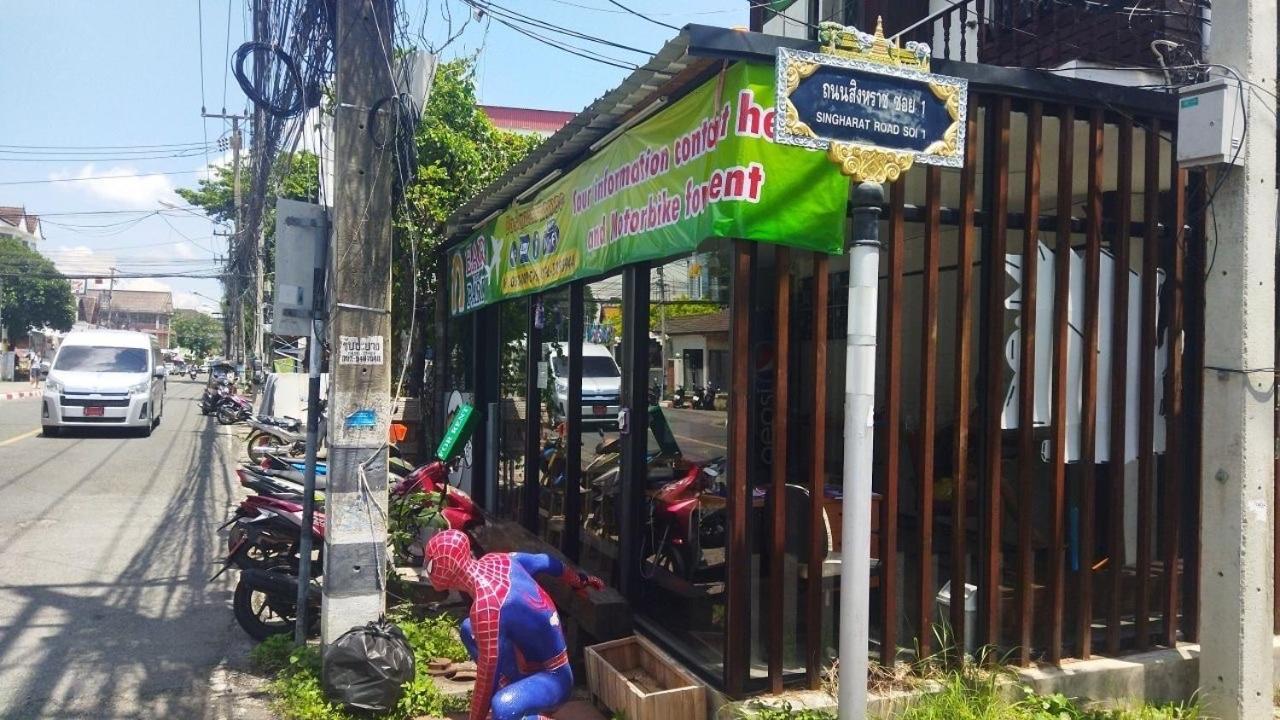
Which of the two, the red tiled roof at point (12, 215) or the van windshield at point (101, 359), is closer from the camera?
the van windshield at point (101, 359)

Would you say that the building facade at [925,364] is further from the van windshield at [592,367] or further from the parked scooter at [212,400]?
the parked scooter at [212,400]

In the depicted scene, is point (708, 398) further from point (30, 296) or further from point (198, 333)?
point (198, 333)

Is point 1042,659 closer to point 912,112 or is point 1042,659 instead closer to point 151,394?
point 912,112

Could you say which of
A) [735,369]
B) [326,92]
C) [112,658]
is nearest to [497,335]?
[326,92]

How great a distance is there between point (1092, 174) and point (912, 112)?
237 centimetres

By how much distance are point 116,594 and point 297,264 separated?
145 inches

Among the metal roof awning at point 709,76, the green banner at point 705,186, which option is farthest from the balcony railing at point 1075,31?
the green banner at point 705,186

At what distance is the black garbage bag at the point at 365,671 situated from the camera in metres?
4.77

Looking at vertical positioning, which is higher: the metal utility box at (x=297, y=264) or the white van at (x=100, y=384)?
the metal utility box at (x=297, y=264)

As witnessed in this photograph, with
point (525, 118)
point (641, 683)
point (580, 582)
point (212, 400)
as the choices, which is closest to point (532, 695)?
point (641, 683)

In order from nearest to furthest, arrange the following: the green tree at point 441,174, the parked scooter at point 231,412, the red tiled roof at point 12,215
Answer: the green tree at point 441,174
the parked scooter at point 231,412
the red tiled roof at point 12,215

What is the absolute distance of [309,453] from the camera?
5.67m

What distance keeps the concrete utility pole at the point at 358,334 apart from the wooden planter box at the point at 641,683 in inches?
55.2

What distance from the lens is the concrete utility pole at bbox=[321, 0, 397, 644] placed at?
17.2 ft
